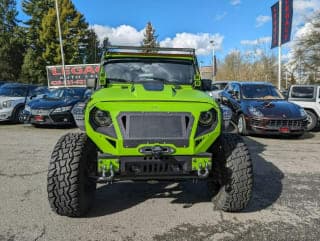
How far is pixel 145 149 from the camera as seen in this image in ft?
10.7

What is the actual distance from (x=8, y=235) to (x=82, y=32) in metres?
43.9

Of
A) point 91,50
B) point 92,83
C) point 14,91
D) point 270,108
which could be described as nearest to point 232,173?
point 92,83

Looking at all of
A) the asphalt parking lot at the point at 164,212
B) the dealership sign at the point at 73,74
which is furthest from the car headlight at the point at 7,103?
the dealership sign at the point at 73,74

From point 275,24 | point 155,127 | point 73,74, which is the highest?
point 275,24

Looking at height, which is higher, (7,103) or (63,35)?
(63,35)

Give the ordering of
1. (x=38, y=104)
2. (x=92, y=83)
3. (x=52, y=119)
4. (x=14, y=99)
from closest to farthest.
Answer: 1. (x=92, y=83)
2. (x=52, y=119)
3. (x=38, y=104)
4. (x=14, y=99)

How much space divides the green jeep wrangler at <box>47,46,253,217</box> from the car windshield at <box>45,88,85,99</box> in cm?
894

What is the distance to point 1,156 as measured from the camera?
6.69 m

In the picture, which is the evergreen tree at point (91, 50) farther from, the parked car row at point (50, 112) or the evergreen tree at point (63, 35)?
the parked car row at point (50, 112)

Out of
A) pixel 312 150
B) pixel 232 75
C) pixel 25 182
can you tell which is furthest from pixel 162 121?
pixel 232 75

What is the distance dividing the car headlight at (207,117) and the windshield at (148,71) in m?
1.51

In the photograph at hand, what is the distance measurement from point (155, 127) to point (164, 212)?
1150 millimetres

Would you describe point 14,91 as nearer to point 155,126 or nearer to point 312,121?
point 155,126

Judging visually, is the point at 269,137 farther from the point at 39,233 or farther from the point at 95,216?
the point at 39,233
